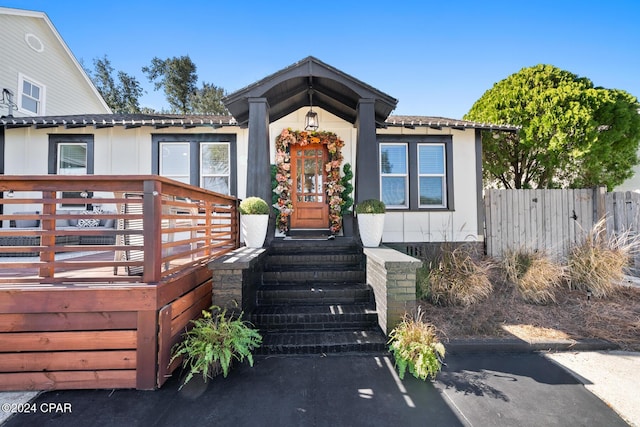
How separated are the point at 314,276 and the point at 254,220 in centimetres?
129

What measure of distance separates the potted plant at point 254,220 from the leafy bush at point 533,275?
4244mm

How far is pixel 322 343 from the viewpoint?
3.07 m

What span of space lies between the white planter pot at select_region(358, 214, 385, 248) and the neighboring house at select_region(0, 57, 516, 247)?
6.11 ft

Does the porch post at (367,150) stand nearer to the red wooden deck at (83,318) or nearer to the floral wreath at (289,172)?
the floral wreath at (289,172)

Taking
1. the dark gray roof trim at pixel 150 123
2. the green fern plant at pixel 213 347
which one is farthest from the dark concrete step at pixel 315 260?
the dark gray roof trim at pixel 150 123

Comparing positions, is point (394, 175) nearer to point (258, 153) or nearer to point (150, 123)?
point (258, 153)

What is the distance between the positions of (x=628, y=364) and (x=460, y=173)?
433cm

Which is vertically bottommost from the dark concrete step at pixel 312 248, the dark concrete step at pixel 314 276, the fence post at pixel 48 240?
the dark concrete step at pixel 314 276

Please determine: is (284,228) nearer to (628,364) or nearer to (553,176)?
(628,364)

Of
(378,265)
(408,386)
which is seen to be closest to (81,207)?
(378,265)

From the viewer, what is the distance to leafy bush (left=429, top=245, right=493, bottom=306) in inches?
161

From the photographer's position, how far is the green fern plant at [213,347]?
255 centimetres

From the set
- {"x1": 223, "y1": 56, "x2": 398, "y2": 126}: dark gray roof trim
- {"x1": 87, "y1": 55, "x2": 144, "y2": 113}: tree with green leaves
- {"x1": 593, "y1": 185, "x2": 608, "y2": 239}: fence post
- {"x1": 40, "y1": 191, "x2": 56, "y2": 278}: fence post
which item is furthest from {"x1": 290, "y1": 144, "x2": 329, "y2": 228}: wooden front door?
{"x1": 87, "y1": 55, "x2": 144, "y2": 113}: tree with green leaves

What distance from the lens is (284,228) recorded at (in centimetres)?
588
